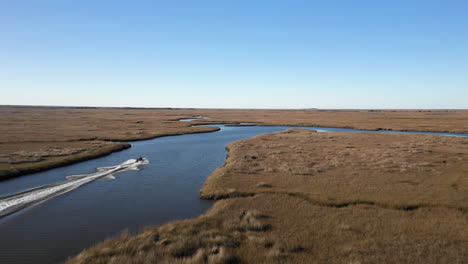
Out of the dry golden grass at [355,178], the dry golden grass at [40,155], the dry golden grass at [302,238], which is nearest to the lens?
the dry golden grass at [302,238]

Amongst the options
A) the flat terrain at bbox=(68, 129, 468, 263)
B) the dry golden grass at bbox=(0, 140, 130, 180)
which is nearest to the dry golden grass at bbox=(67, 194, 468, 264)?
the flat terrain at bbox=(68, 129, 468, 263)

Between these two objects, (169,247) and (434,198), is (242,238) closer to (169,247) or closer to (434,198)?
(169,247)

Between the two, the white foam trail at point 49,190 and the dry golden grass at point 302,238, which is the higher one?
the dry golden grass at point 302,238

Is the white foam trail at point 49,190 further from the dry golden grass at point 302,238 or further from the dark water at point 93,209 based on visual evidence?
the dry golden grass at point 302,238

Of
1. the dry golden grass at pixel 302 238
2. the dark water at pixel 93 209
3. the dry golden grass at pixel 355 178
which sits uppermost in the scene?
the dry golden grass at pixel 355 178

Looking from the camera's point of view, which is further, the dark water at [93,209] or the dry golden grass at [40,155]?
the dry golden grass at [40,155]

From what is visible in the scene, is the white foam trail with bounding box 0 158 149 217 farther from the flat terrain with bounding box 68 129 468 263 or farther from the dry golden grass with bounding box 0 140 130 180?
the flat terrain with bounding box 68 129 468 263

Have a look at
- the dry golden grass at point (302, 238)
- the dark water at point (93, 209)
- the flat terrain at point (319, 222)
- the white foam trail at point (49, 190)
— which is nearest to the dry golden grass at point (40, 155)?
the dark water at point (93, 209)

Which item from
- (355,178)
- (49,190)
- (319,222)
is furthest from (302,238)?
(49,190)
